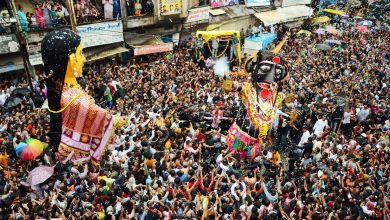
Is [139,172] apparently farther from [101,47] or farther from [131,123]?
[101,47]

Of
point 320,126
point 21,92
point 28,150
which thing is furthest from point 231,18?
point 28,150

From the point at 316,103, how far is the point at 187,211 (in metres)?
7.12

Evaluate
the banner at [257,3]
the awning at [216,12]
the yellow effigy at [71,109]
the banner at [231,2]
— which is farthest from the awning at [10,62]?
the banner at [257,3]

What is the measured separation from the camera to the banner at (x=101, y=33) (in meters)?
15.2

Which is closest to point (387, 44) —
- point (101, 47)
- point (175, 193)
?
point (101, 47)

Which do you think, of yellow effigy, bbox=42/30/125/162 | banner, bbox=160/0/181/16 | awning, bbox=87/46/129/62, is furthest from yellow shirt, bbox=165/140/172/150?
banner, bbox=160/0/181/16

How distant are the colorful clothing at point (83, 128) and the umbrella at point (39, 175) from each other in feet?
4.13

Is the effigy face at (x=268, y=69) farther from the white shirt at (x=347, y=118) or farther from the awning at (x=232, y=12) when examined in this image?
the awning at (x=232, y=12)

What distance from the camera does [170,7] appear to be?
17.2 m

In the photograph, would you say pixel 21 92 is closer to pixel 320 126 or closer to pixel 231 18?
pixel 320 126

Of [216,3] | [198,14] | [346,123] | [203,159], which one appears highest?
[216,3]

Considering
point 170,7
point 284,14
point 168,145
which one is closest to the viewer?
point 168,145

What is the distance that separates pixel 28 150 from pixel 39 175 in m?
0.72

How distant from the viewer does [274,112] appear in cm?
1005
